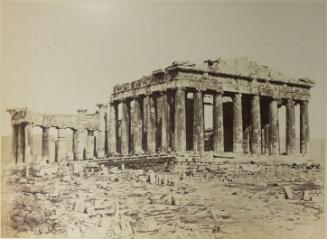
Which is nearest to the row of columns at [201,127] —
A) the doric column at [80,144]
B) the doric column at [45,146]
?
the doric column at [80,144]

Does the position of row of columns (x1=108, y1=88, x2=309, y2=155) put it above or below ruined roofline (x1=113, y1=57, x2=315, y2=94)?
below

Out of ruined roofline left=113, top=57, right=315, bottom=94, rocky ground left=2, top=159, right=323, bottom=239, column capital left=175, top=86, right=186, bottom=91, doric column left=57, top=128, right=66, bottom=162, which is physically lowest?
rocky ground left=2, top=159, right=323, bottom=239

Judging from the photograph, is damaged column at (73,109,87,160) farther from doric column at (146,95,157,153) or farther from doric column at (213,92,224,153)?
doric column at (213,92,224,153)

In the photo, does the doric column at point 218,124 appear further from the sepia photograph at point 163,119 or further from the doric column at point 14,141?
the doric column at point 14,141

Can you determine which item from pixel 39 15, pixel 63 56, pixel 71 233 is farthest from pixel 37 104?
pixel 71 233

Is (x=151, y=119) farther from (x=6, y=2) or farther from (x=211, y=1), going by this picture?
(x=6, y=2)

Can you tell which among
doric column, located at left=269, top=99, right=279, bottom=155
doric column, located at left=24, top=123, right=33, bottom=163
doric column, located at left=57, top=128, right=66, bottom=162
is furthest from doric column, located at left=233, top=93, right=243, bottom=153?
doric column, located at left=24, top=123, right=33, bottom=163
